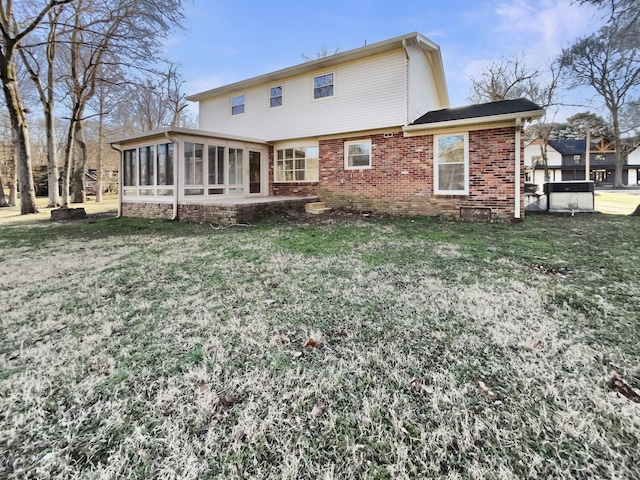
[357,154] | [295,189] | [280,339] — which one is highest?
[357,154]

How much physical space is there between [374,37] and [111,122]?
17692 mm

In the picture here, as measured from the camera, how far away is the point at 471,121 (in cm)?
869

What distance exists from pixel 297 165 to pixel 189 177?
4.16 metres

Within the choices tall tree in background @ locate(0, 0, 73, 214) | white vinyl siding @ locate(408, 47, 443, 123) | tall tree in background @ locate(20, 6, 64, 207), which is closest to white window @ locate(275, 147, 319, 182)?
white vinyl siding @ locate(408, 47, 443, 123)

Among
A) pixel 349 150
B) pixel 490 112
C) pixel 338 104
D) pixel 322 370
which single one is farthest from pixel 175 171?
pixel 322 370

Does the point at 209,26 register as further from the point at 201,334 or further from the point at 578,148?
the point at 578,148

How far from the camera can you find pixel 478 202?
910cm

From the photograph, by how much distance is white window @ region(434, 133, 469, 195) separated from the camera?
364 inches

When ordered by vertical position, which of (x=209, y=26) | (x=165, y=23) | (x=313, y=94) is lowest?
(x=313, y=94)

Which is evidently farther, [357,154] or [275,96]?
[275,96]

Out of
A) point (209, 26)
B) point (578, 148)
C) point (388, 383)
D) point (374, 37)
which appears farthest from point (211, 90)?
point (578, 148)

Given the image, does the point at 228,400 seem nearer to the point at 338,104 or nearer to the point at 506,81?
the point at 338,104

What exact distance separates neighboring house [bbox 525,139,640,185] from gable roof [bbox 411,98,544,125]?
113 ft

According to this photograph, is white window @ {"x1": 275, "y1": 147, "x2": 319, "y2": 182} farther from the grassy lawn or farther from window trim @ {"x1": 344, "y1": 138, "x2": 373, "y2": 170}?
the grassy lawn
